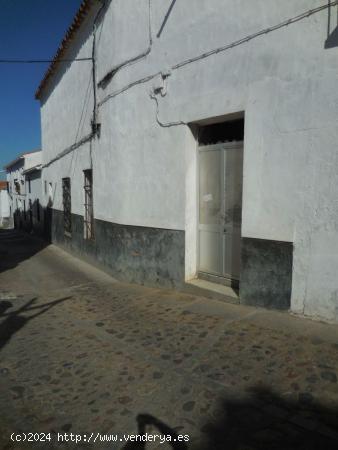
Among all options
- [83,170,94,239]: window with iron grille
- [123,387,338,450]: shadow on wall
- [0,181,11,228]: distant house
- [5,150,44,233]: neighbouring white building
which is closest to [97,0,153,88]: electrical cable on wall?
[83,170,94,239]: window with iron grille

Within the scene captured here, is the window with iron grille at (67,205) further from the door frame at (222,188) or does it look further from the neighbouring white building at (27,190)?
the door frame at (222,188)

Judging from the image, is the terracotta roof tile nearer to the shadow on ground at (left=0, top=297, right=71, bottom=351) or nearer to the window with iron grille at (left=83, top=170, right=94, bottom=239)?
the window with iron grille at (left=83, top=170, right=94, bottom=239)

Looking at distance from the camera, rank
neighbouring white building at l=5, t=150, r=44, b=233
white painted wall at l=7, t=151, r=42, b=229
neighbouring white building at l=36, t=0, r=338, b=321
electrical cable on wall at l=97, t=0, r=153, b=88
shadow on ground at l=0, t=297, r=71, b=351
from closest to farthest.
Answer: neighbouring white building at l=36, t=0, r=338, b=321 < shadow on ground at l=0, t=297, r=71, b=351 < electrical cable on wall at l=97, t=0, r=153, b=88 < neighbouring white building at l=5, t=150, r=44, b=233 < white painted wall at l=7, t=151, r=42, b=229

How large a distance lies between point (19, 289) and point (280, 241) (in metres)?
5.05

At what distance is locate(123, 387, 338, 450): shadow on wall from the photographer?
7.68 ft

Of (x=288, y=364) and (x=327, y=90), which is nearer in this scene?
(x=288, y=364)

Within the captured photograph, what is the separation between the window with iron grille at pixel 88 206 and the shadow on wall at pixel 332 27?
21.8ft

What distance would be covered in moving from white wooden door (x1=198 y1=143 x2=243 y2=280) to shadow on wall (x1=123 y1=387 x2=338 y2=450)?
259 centimetres

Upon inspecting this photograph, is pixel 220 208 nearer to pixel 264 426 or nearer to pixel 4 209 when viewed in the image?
pixel 264 426

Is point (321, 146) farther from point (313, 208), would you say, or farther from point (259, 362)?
point (259, 362)

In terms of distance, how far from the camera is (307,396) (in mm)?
2760

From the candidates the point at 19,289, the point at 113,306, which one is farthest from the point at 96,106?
the point at 113,306

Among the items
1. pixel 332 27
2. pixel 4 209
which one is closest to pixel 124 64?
pixel 332 27

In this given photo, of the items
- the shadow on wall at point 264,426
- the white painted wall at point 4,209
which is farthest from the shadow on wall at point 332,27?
the white painted wall at point 4,209
